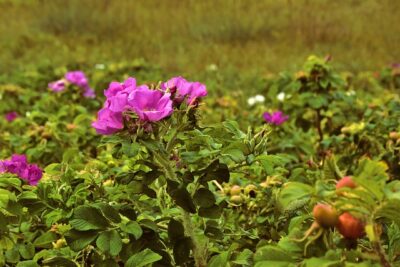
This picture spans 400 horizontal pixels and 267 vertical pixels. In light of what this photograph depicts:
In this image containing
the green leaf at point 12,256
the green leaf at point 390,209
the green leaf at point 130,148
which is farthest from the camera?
the green leaf at point 12,256

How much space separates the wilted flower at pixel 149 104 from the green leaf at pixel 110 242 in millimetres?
248

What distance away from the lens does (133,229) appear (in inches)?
51.6

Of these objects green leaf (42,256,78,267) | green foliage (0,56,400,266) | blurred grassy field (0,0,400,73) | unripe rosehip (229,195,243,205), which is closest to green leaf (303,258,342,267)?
green foliage (0,56,400,266)

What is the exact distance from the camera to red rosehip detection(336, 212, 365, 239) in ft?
3.14

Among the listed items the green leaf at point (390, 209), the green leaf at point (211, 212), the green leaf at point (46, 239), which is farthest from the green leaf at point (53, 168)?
the green leaf at point (390, 209)

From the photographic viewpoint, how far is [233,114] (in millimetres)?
4398

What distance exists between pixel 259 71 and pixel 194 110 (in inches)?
225

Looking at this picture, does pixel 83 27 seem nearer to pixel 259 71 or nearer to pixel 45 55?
pixel 45 55

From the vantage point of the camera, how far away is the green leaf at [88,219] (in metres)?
1.28

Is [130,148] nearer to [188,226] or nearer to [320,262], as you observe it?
[188,226]

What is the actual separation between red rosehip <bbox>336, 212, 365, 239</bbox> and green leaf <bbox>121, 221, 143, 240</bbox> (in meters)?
0.47

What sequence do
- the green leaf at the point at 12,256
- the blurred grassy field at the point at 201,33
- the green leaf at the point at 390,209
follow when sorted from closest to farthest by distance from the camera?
the green leaf at the point at 390,209 < the green leaf at the point at 12,256 < the blurred grassy field at the point at 201,33

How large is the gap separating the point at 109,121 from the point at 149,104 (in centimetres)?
8

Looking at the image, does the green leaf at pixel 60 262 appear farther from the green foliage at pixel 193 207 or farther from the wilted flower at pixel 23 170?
the wilted flower at pixel 23 170
